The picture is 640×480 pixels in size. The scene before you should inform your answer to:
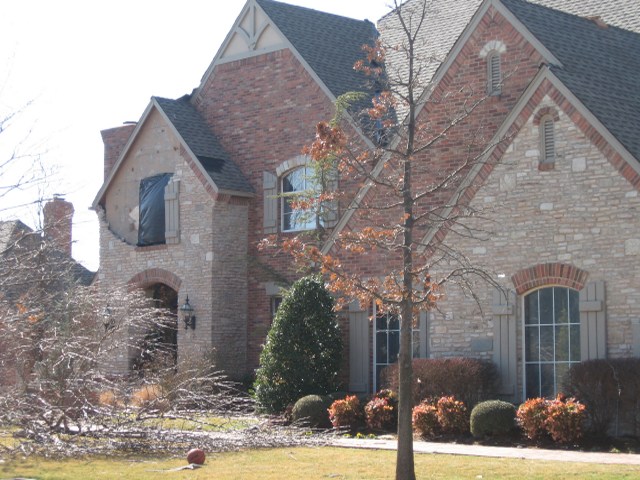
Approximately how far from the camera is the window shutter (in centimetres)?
2036

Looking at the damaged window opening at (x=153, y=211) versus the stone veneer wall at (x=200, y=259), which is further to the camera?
the damaged window opening at (x=153, y=211)

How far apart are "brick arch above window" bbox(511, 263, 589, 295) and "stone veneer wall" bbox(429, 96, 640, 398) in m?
0.09

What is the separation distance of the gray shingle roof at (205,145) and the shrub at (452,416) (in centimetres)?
1078

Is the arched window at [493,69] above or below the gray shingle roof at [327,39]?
below

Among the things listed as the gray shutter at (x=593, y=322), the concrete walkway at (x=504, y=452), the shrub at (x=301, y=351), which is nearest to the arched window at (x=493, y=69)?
the gray shutter at (x=593, y=322)

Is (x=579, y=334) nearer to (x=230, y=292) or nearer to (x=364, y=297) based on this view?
(x=364, y=297)

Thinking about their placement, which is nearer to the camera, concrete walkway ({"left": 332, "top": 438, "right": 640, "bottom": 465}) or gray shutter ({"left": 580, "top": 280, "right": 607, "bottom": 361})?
concrete walkway ({"left": 332, "top": 438, "right": 640, "bottom": 465})

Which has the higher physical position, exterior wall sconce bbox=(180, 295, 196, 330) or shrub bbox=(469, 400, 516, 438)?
exterior wall sconce bbox=(180, 295, 196, 330)

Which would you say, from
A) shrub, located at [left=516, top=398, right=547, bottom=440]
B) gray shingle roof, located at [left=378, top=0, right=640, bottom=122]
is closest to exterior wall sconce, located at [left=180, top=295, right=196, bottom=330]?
gray shingle roof, located at [left=378, top=0, right=640, bottom=122]

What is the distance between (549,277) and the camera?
798 inches

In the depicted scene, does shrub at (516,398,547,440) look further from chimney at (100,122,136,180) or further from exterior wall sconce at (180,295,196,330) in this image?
chimney at (100,122,136,180)

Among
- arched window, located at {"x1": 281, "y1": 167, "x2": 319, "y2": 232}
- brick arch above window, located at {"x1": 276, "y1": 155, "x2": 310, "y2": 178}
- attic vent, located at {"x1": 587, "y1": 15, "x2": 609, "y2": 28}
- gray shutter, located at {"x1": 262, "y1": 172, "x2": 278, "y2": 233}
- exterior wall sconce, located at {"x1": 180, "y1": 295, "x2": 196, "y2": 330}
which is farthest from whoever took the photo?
gray shutter, located at {"x1": 262, "y1": 172, "x2": 278, "y2": 233}

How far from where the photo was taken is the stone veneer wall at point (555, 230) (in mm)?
19406

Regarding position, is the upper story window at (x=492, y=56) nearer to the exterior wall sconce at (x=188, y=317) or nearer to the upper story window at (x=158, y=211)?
the upper story window at (x=158, y=211)
